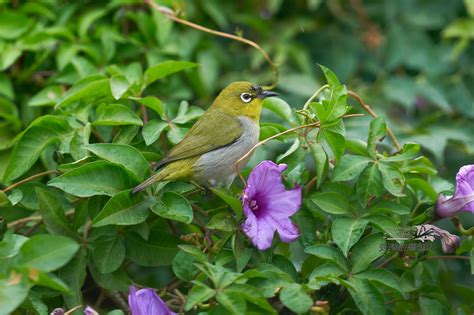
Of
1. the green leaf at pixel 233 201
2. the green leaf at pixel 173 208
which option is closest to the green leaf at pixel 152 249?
the green leaf at pixel 173 208

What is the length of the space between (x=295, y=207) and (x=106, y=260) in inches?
21.7

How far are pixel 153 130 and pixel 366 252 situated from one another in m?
0.76

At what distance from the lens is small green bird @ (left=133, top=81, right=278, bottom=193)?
2.32 metres

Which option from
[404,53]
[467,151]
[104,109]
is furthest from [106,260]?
[404,53]

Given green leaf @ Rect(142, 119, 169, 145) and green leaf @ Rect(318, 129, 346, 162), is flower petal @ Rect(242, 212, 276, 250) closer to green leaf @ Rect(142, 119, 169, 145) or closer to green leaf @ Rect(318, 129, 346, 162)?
green leaf @ Rect(318, 129, 346, 162)

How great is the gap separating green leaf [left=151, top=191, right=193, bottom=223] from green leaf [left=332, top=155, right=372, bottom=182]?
45 cm

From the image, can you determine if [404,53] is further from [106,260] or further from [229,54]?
[106,260]

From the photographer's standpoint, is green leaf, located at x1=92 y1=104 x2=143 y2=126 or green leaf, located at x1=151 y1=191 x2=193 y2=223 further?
green leaf, located at x1=92 y1=104 x2=143 y2=126

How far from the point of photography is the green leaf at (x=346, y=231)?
197 cm

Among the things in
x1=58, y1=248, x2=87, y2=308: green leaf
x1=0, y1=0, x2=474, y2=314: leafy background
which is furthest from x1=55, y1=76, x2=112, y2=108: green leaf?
x1=58, y1=248, x2=87, y2=308: green leaf

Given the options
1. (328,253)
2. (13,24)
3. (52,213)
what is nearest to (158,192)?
(52,213)

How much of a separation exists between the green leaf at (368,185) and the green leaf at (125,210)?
1.94ft

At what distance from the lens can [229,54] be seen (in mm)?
4059

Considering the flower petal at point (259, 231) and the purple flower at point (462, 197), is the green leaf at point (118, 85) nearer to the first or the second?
the flower petal at point (259, 231)
